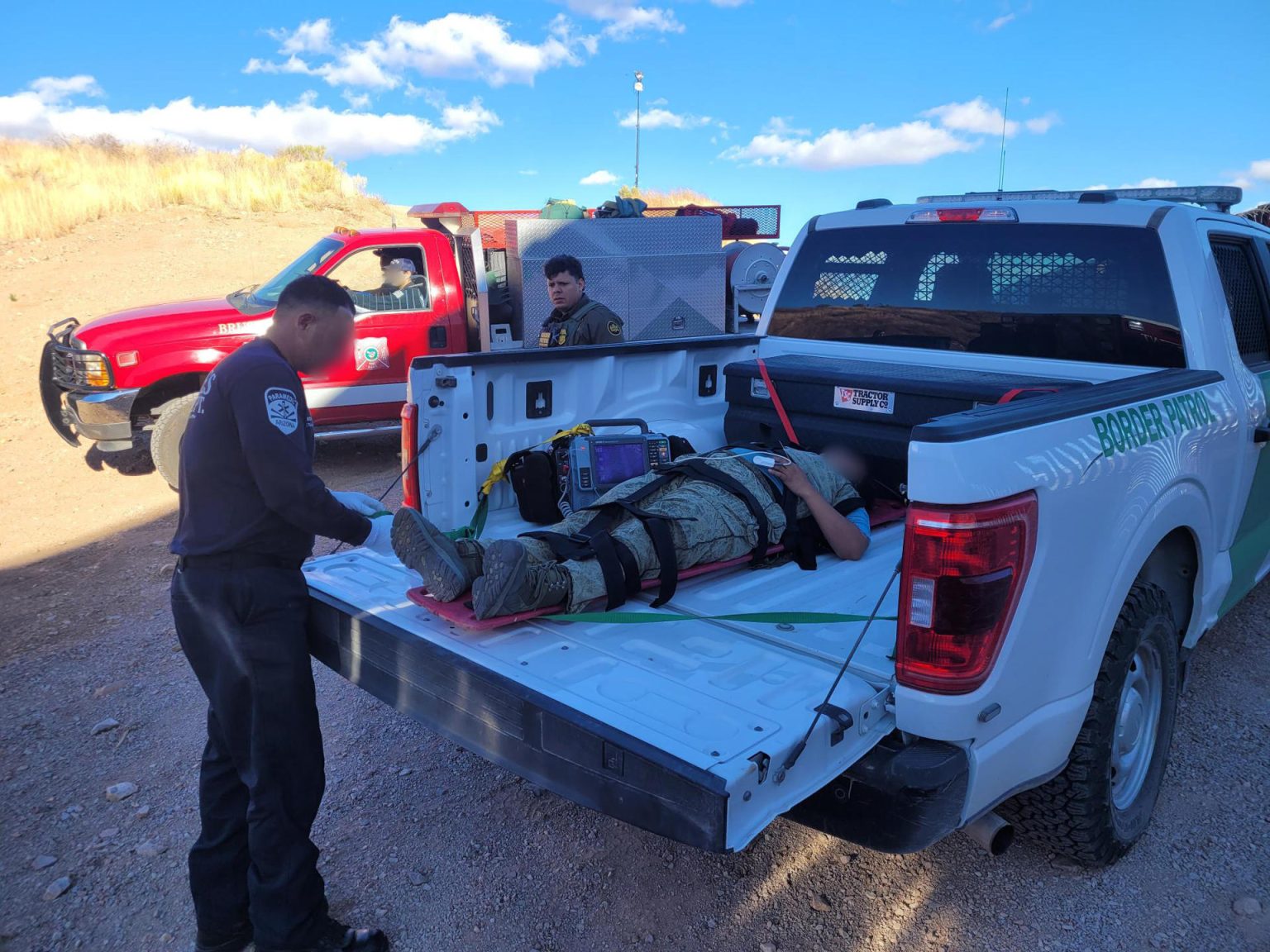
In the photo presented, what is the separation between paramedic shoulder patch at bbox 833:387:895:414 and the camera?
388 cm

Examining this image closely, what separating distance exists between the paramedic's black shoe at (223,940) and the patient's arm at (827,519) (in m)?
2.34

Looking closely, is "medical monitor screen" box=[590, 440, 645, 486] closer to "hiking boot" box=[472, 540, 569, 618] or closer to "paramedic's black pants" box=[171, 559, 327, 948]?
"hiking boot" box=[472, 540, 569, 618]

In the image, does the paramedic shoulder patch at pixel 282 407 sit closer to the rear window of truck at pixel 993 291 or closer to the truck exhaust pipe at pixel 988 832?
the truck exhaust pipe at pixel 988 832

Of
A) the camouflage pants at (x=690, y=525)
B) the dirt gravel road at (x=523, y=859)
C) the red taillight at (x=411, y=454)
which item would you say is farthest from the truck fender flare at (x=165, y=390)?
the camouflage pants at (x=690, y=525)

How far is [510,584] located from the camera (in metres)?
2.78

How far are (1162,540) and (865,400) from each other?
1.31 metres

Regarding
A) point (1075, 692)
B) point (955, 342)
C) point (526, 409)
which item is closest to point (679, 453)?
point (526, 409)

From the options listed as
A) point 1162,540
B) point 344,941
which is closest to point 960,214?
point 1162,540

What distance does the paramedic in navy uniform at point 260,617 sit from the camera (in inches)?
97.3

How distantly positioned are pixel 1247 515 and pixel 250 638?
373 centimetres

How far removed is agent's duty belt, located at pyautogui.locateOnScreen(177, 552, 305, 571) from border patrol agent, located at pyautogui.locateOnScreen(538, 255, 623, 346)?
347 centimetres

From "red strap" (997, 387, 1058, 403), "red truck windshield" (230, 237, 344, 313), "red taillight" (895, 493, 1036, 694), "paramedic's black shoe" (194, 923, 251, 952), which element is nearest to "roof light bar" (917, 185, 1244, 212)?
"red strap" (997, 387, 1058, 403)

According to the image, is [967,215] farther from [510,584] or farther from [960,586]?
[510,584]

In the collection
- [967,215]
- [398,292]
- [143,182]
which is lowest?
[398,292]
